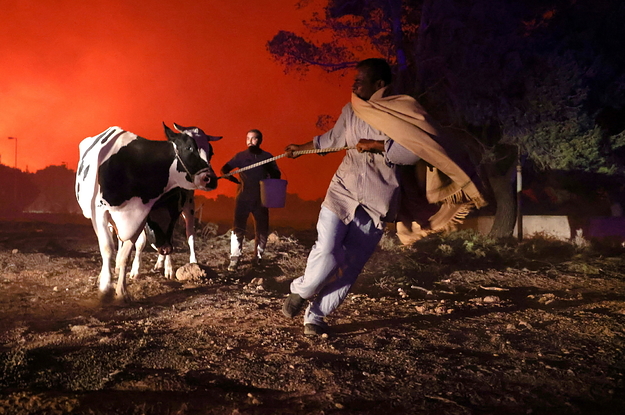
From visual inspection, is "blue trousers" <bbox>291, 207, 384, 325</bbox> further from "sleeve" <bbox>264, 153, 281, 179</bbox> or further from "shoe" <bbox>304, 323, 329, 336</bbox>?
"sleeve" <bbox>264, 153, 281, 179</bbox>

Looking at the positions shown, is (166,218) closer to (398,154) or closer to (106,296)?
(106,296)

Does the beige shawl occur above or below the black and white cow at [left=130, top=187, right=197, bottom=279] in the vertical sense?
above

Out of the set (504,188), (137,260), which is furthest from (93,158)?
(504,188)

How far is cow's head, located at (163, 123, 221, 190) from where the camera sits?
5.40 metres

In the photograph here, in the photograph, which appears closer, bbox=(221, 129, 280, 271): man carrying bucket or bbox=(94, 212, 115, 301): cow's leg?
bbox=(94, 212, 115, 301): cow's leg

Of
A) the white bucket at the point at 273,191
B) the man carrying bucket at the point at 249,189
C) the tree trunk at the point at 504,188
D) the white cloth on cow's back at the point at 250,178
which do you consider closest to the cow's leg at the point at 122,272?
the white bucket at the point at 273,191

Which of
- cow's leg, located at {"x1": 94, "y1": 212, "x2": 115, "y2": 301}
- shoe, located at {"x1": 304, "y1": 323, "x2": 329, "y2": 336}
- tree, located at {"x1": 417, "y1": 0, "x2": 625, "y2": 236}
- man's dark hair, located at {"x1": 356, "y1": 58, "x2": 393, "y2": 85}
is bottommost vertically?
shoe, located at {"x1": 304, "y1": 323, "x2": 329, "y2": 336}

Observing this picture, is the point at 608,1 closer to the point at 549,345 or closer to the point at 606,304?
the point at 606,304

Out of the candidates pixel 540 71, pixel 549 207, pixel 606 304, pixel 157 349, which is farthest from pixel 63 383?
pixel 549 207

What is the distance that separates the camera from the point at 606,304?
17.1 ft

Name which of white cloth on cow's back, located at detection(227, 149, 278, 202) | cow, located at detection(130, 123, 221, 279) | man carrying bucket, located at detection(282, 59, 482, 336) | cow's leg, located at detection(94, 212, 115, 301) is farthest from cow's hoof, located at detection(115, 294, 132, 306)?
white cloth on cow's back, located at detection(227, 149, 278, 202)

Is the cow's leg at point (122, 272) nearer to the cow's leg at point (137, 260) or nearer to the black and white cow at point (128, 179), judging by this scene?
the black and white cow at point (128, 179)

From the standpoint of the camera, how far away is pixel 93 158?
5.40 meters

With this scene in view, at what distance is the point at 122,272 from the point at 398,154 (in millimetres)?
3244
